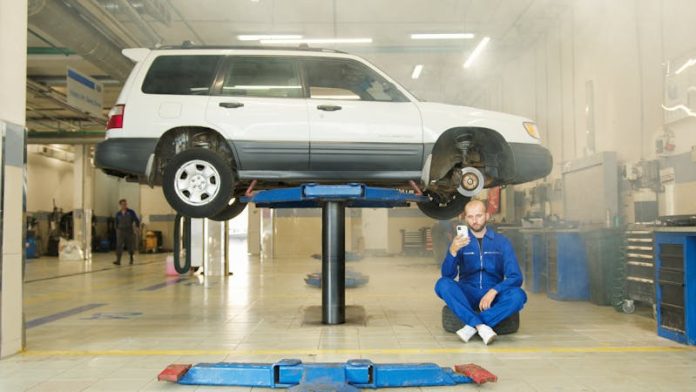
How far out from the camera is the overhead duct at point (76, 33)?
569 centimetres

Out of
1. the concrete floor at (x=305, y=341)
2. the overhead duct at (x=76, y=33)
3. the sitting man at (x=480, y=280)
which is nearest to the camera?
the concrete floor at (x=305, y=341)

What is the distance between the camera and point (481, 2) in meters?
6.98

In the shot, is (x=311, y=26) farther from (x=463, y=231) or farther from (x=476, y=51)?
(x=463, y=231)

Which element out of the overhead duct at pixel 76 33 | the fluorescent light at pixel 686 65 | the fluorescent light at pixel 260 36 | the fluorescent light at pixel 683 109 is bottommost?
the fluorescent light at pixel 683 109

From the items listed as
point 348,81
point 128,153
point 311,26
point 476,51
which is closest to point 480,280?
point 348,81

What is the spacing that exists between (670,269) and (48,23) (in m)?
6.00

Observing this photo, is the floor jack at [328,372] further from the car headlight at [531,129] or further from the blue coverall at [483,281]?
the car headlight at [531,129]

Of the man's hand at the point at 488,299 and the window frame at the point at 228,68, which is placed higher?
the window frame at the point at 228,68

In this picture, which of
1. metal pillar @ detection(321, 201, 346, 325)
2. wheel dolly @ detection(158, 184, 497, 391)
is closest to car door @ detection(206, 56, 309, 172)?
metal pillar @ detection(321, 201, 346, 325)

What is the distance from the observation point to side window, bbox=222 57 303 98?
4188 millimetres

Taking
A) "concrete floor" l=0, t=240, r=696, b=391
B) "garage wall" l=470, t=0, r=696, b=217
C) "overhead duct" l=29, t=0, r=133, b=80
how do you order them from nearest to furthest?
"concrete floor" l=0, t=240, r=696, b=391
"garage wall" l=470, t=0, r=696, b=217
"overhead duct" l=29, t=0, r=133, b=80

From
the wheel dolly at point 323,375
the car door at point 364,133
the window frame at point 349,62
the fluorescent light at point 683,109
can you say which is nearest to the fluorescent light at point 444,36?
the fluorescent light at point 683,109

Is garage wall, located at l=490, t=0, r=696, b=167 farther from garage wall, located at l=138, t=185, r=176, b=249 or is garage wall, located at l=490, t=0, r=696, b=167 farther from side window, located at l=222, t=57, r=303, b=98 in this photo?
garage wall, located at l=138, t=185, r=176, b=249

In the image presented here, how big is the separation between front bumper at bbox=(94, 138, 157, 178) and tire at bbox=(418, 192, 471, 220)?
2.20 meters
